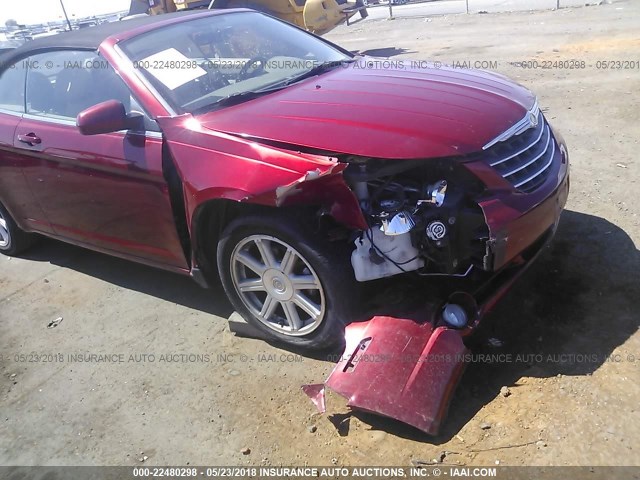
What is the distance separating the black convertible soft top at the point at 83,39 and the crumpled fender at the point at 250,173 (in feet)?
3.30

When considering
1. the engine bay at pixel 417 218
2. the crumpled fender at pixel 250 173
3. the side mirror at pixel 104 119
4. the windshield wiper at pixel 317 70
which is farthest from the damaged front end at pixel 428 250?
the side mirror at pixel 104 119

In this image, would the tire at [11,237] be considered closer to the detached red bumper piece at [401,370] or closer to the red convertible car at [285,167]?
the red convertible car at [285,167]

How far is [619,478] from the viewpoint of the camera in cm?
219

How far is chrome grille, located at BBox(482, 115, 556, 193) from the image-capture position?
110 inches

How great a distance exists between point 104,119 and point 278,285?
1.34 meters

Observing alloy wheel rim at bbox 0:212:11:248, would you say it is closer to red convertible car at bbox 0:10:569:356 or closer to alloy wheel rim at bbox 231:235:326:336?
red convertible car at bbox 0:10:569:356

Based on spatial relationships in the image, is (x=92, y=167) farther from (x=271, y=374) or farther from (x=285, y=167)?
(x=271, y=374)

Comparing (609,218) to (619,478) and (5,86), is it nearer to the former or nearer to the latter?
(619,478)

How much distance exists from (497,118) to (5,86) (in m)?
3.72

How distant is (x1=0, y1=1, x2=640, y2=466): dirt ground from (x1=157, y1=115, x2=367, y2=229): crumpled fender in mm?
944

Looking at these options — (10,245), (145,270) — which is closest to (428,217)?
(145,270)

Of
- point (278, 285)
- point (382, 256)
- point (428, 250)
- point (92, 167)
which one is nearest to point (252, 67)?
point (92, 167)

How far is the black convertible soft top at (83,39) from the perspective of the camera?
12.3 ft

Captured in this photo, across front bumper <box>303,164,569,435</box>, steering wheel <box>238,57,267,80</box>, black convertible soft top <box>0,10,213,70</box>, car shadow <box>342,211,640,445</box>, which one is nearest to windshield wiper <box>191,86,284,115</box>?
steering wheel <box>238,57,267,80</box>
